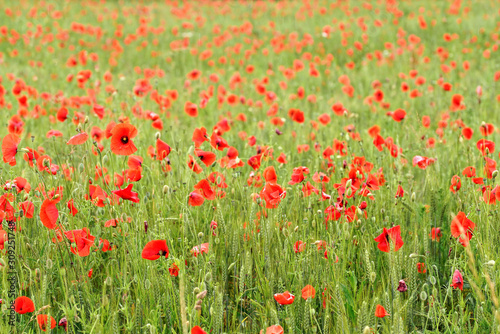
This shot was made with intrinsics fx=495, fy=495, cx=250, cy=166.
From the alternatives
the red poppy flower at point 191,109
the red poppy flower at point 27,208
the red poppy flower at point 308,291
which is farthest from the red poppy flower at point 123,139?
the red poppy flower at point 191,109

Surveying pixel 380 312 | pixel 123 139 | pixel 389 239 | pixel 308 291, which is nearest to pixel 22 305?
pixel 123 139

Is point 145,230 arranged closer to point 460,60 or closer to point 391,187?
point 391,187

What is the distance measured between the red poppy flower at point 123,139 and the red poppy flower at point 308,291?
85 cm

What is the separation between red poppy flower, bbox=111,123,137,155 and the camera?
6.37 feet

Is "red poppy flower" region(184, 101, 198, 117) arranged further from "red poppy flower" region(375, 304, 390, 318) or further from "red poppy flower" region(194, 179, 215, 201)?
"red poppy flower" region(375, 304, 390, 318)

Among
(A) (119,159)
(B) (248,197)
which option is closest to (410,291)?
(B) (248,197)

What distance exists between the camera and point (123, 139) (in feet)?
6.49

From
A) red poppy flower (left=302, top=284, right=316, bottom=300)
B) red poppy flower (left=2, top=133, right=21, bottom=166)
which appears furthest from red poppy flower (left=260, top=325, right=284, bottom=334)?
red poppy flower (left=2, top=133, right=21, bottom=166)

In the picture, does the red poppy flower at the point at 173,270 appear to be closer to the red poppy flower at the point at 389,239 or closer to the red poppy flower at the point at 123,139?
the red poppy flower at the point at 123,139

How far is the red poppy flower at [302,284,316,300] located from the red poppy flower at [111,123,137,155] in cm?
85

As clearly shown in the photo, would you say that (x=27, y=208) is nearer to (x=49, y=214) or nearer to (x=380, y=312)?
(x=49, y=214)

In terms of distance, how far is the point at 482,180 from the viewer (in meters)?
2.30

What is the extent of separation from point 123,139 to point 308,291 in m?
0.93

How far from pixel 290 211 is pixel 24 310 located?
3.94 ft
